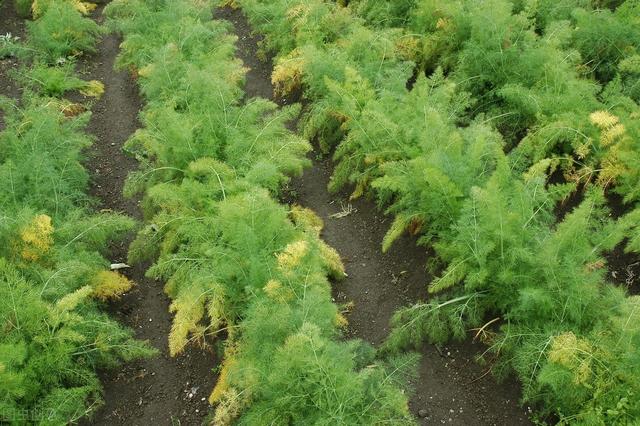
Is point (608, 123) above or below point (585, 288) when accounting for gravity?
above

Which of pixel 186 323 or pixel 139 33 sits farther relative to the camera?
pixel 139 33

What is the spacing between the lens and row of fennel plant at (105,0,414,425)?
15.8 feet

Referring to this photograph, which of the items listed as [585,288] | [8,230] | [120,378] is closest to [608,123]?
[585,288]

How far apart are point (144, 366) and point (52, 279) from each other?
130cm

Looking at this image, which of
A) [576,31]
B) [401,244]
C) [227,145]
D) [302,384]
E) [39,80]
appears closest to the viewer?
[302,384]

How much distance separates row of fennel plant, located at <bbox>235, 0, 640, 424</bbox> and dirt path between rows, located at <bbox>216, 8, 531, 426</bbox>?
0.70 ft

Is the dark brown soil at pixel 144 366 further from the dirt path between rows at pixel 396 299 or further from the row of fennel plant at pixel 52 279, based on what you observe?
the dirt path between rows at pixel 396 299

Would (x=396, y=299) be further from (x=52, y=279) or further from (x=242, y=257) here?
(x=52, y=279)

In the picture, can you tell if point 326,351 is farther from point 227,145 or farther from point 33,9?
point 33,9

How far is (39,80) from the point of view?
980 cm

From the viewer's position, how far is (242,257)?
19.7 ft

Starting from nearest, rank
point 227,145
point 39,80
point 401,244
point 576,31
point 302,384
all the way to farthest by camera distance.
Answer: point 302,384, point 401,244, point 227,145, point 576,31, point 39,80

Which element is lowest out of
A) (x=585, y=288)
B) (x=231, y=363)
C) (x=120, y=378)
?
(x=120, y=378)

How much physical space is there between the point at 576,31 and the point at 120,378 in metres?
7.42
